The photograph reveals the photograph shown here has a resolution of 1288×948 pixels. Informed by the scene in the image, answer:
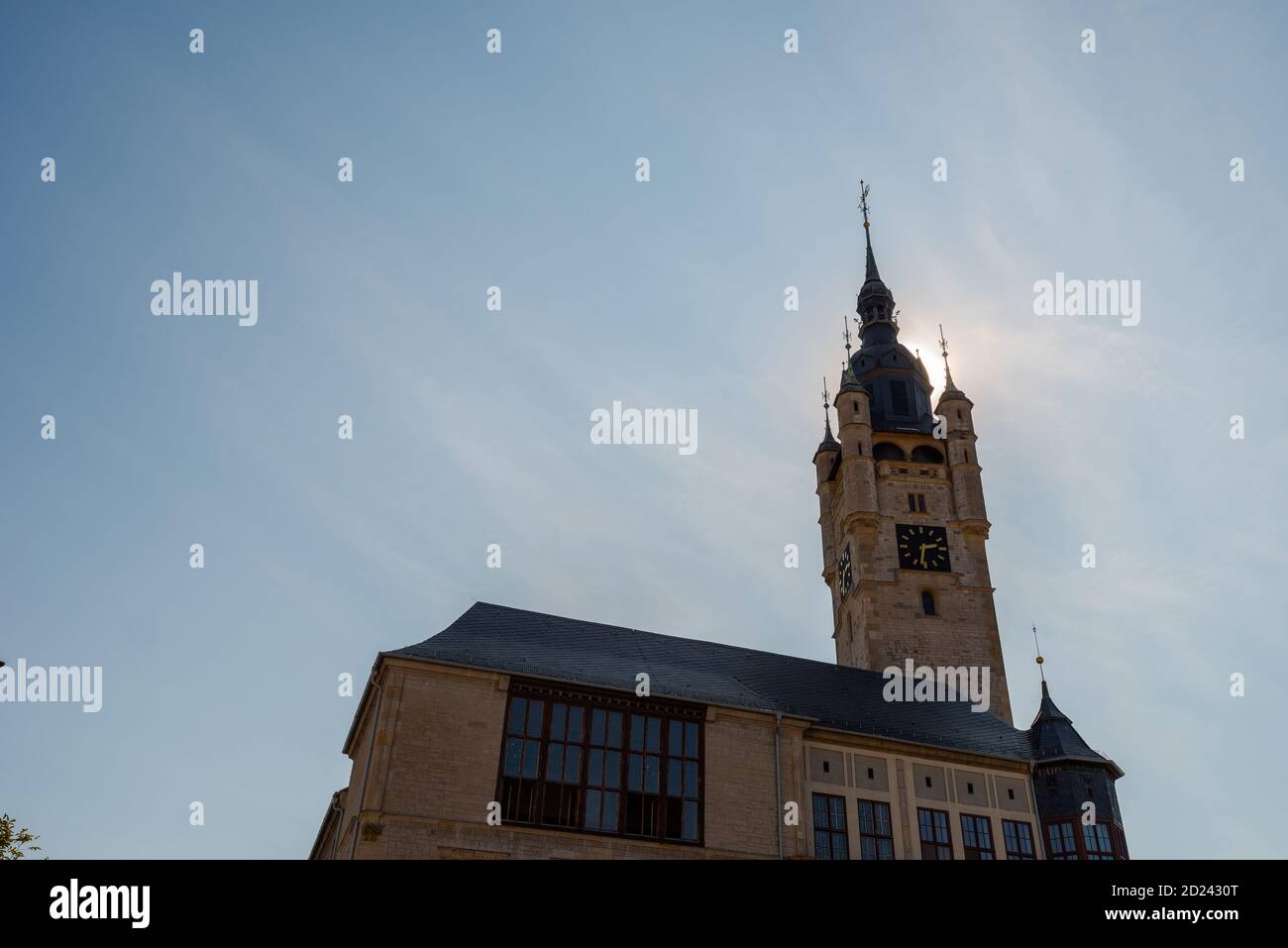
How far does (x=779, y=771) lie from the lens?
121ft

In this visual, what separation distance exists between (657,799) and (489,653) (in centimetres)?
728

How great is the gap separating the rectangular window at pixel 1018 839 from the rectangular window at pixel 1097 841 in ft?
5.98

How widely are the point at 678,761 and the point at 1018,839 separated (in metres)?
13.5

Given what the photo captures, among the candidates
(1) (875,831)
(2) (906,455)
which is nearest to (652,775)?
(1) (875,831)

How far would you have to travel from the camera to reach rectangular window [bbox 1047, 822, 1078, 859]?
127 ft

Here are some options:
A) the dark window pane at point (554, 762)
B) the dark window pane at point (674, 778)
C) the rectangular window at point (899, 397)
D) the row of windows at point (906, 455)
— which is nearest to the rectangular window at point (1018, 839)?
the dark window pane at point (674, 778)

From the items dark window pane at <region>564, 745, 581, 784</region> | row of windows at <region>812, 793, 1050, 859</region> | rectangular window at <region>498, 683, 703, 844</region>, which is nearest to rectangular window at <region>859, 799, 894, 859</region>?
row of windows at <region>812, 793, 1050, 859</region>

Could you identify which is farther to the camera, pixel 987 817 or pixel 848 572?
pixel 848 572

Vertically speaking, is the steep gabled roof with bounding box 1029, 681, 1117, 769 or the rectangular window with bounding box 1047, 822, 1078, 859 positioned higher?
the steep gabled roof with bounding box 1029, 681, 1117, 769

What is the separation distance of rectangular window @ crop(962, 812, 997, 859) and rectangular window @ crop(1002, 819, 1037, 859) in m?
0.60

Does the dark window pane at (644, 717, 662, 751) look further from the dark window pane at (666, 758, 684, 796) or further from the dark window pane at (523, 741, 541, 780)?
the dark window pane at (523, 741, 541, 780)
